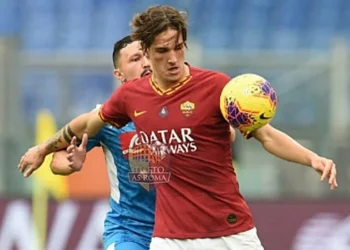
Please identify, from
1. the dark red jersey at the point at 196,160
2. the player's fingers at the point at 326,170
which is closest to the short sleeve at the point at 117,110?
the dark red jersey at the point at 196,160

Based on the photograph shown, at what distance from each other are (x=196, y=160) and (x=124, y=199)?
100cm

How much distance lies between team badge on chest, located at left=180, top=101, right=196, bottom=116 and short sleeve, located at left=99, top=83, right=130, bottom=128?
0.42m

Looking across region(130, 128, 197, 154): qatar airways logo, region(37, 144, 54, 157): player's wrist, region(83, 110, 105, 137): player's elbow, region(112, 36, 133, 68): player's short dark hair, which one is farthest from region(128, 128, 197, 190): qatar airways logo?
region(112, 36, 133, 68): player's short dark hair

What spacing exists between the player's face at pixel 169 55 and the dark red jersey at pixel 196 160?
0.22ft

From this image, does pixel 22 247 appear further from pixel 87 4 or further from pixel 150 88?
pixel 87 4

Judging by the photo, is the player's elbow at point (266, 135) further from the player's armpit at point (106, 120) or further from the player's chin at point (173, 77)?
the player's armpit at point (106, 120)

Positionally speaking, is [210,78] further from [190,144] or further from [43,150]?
[43,150]

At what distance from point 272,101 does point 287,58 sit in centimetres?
759

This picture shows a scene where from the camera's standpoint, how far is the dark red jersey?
536 cm

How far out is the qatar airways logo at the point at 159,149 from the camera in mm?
5375

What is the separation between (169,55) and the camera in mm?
5395

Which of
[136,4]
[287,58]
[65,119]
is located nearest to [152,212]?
[65,119]

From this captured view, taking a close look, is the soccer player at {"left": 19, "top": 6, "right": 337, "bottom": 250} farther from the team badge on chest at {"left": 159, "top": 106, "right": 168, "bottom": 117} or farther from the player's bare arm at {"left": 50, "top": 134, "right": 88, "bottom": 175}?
the player's bare arm at {"left": 50, "top": 134, "right": 88, "bottom": 175}

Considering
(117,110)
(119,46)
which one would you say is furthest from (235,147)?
(117,110)
